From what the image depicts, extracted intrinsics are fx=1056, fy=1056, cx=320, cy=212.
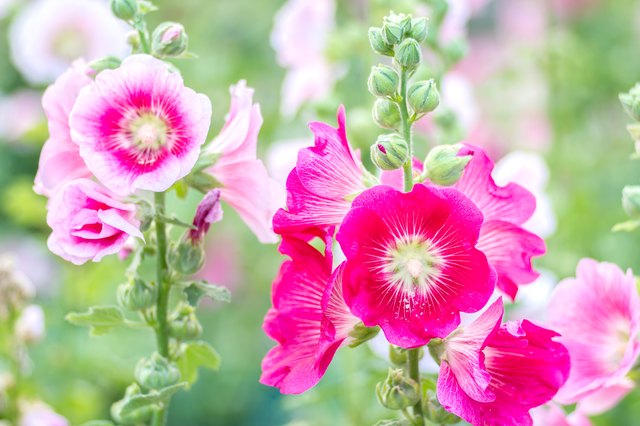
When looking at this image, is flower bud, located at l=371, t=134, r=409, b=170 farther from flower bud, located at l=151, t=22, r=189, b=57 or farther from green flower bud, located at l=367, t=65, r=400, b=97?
flower bud, located at l=151, t=22, r=189, b=57

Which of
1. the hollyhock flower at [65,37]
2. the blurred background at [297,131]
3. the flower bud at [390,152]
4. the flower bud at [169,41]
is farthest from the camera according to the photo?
the hollyhock flower at [65,37]

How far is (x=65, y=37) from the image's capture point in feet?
5.54

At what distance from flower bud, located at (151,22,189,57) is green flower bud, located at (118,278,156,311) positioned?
17 centimetres

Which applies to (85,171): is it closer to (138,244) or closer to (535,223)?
(138,244)

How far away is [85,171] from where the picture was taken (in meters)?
0.79

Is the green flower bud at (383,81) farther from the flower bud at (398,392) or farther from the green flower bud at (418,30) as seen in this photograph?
the flower bud at (398,392)

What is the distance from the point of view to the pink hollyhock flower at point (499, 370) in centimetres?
67

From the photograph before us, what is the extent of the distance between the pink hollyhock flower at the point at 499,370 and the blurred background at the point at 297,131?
1.14 ft

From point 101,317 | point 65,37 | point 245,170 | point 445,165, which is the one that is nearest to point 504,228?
point 445,165

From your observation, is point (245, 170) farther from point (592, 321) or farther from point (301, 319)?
point (592, 321)

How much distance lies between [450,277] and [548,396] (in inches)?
4.1

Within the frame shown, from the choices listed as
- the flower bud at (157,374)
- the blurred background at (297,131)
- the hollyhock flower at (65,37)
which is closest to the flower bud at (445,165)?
the flower bud at (157,374)

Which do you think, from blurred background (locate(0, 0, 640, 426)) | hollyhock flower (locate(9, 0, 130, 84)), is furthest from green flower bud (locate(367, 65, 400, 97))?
hollyhock flower (locate(9, 0, 130, 84))

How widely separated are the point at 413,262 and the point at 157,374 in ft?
0.66
